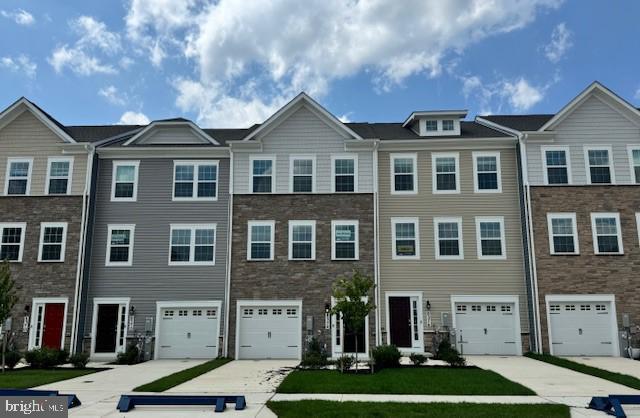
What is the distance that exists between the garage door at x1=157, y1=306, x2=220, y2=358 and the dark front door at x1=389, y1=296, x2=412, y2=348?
714cm

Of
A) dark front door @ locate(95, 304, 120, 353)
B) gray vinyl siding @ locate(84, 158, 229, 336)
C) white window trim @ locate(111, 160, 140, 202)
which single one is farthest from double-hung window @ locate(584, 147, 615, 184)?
dark front door @ locate(95, 304, 120, 353)

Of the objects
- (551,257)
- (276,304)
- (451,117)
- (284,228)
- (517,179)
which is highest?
(451,117)

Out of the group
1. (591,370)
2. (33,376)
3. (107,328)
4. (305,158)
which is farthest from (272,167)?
(591,370)

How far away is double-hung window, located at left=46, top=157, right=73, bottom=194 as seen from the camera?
69.4ft

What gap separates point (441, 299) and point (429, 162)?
5.85m

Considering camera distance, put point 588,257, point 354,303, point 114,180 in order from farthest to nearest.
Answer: point 114,180 < point 588,257 < point 354,303

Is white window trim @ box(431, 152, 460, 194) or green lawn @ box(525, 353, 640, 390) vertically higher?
white window trim @ box(431, 152, 460, 194)

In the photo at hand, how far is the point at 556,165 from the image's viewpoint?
20.7m

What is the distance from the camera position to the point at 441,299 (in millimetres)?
20078

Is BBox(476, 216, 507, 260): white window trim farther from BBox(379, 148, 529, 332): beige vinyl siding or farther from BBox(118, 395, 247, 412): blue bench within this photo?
BBox(118, 395, 247, 412): blue bench

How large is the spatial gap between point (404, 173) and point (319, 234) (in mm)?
4571

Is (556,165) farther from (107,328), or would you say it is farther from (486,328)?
(107,328)

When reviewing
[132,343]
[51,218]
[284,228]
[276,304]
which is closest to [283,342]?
[276,304]

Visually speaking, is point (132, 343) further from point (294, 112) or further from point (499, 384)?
point (499, 384)
